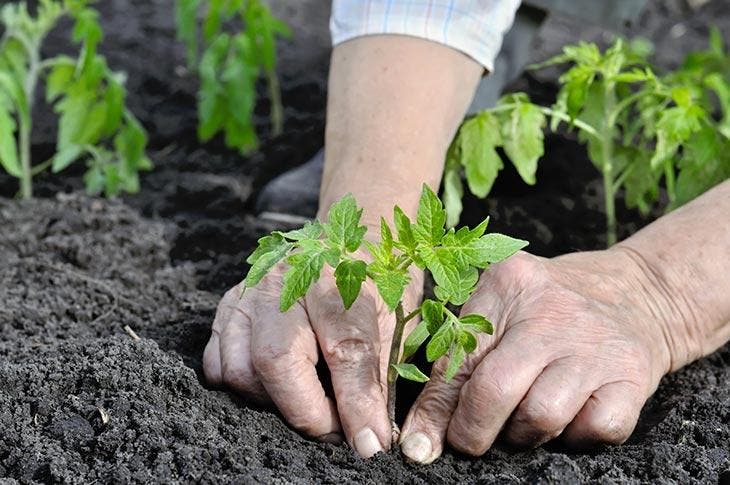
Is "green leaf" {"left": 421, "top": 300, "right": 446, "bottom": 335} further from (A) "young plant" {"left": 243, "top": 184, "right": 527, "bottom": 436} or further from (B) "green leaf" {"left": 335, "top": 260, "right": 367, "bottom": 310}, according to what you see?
(B) "green leaf" {"left": 335, "top": 260, "right": 367, "bottom": 310}

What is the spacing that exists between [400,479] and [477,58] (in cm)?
107

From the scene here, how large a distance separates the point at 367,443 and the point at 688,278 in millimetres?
734

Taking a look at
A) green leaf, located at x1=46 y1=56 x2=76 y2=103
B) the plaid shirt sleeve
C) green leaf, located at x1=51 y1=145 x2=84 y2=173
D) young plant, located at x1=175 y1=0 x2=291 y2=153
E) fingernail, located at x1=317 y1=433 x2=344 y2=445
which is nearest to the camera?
fingernail, located at x1=317 y1=433 x2=344 y2=445

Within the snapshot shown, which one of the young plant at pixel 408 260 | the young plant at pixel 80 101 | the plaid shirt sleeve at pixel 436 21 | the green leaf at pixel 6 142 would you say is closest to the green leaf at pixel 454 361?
the young plant at pixel 408 260

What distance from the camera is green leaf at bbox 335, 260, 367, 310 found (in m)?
1.65

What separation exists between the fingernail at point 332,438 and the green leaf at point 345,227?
372mm

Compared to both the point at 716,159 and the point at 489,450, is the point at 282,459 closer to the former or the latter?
the point at 489,450

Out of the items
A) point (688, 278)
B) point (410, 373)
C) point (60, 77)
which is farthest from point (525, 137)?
point (60, 77)

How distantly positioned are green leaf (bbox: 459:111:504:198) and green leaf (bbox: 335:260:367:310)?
798 millimetres

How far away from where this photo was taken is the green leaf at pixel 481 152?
239cm

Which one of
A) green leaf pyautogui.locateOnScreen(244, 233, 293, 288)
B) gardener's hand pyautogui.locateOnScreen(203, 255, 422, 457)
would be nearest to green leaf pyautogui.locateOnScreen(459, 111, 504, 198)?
gardener's hand pyautogui.locateOnScreen(203, 255, 422, 457)

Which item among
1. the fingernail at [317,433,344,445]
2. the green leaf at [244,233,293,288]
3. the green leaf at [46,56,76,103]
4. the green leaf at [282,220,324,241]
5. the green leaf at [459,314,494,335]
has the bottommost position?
the fingernail at [317,433,344,445]

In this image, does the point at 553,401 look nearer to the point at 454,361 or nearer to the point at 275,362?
the point at 454,361

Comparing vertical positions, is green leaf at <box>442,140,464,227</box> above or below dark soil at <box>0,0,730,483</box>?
above
